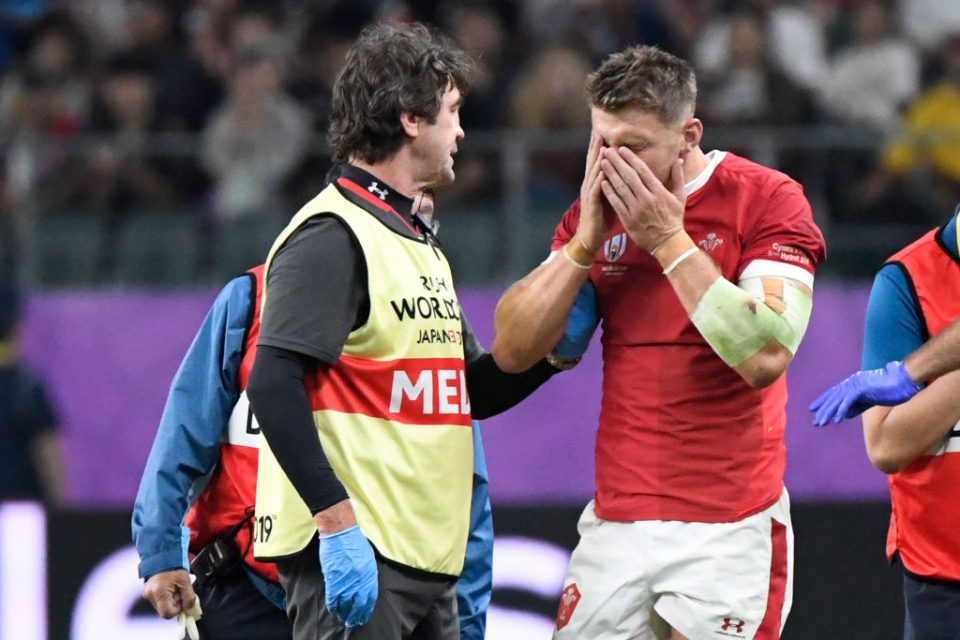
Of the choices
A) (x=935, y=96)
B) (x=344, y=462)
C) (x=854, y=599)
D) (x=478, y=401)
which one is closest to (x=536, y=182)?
(x=935, y=96)

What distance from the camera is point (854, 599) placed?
5.47m

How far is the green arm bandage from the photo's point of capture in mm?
3400

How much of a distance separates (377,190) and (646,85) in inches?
25.3

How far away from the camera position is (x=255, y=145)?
8.84 metres

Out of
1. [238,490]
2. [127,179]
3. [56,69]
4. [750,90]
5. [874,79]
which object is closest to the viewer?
[238,490]

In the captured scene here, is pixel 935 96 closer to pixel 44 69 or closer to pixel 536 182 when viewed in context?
pixel 536 182

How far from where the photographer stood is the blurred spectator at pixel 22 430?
26.4ft

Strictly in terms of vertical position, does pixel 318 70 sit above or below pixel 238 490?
above

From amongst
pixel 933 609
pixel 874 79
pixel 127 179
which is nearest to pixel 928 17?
pixel 874 79

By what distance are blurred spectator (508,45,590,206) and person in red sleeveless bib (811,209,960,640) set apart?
428cm

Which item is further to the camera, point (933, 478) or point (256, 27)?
point (256, 27)

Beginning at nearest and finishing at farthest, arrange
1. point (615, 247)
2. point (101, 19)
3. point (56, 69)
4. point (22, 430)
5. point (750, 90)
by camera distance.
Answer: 1. point (615, 247)
2. point (22, 430)
3. point (750, 90)
4. point (56, 69)
5. point (101, 19)

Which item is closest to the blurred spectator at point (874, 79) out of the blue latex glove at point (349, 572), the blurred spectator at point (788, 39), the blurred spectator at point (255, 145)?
the blurred spectator at point (788, 39)

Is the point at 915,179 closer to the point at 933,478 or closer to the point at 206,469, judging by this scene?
the point at 933,478
